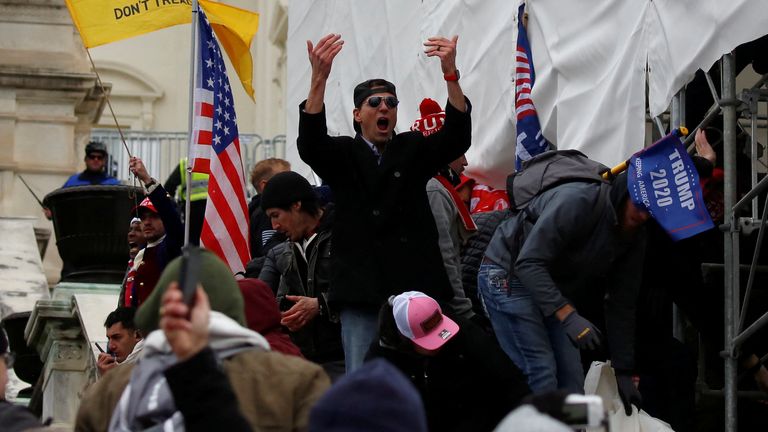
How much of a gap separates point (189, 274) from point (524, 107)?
22.0ft

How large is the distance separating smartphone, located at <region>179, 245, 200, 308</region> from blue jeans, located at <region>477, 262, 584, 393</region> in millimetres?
3479

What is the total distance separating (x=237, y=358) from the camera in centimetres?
554

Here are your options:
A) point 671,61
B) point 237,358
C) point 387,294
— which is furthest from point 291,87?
point 237,358

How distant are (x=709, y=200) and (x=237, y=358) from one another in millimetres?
4740

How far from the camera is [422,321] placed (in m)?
8.05

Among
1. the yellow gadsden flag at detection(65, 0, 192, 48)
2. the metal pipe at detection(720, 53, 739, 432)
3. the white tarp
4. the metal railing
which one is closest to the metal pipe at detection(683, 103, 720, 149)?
the metal pipe at detection(720, 53, 739, 432)

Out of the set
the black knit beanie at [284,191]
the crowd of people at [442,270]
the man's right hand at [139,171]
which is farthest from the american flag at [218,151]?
the black knit beanie at [284,191]

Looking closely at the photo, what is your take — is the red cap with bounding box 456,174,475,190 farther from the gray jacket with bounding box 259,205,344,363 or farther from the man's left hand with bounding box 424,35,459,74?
the man's left hand with bounding box 424,35,459,74

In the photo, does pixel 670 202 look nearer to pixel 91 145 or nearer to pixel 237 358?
pixel 237 358

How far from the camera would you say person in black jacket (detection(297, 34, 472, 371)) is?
8445mm

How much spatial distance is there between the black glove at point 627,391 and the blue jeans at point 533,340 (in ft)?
0.56


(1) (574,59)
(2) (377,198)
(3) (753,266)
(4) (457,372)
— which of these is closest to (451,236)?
(2) (377,198)

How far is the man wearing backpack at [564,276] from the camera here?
8.57 meters

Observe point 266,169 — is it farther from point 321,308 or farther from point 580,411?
point 580,411
